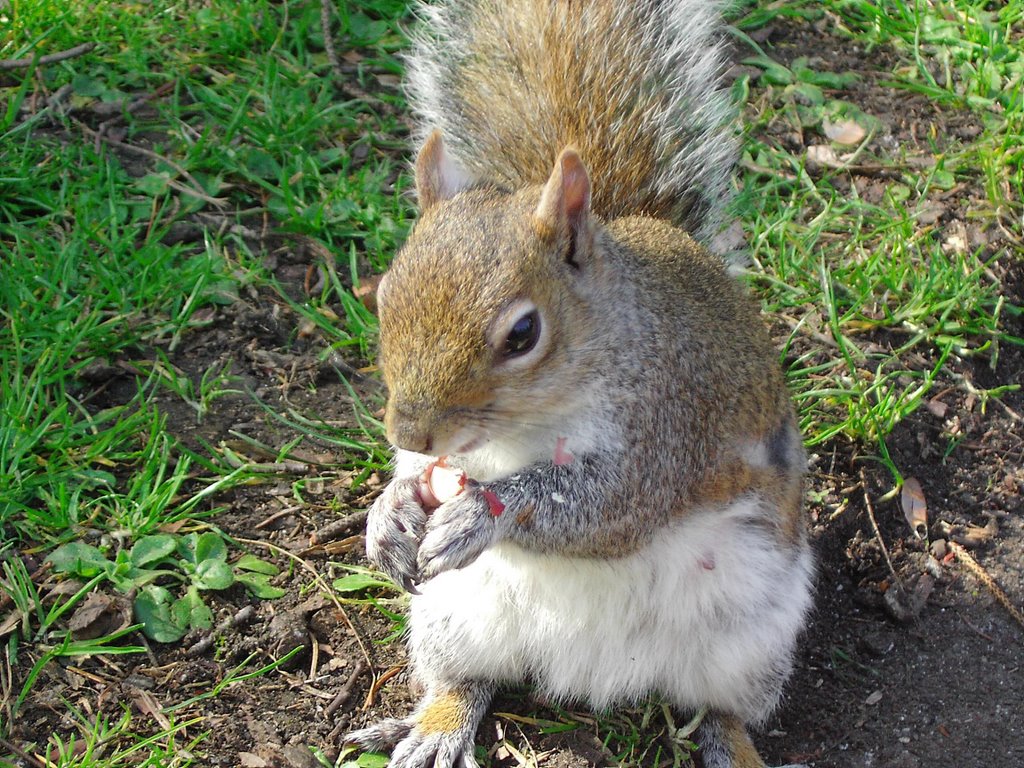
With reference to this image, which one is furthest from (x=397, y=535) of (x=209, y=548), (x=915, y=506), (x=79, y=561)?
(x=915, y=506)

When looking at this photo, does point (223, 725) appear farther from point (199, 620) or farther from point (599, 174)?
point (599, 174)

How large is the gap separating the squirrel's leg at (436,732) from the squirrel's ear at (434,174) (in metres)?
0.87

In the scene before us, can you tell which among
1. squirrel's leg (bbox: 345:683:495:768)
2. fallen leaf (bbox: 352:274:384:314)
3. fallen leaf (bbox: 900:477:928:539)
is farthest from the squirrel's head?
fallen leaf (bbox: 900:477:928:539)

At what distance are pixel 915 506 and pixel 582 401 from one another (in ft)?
3.42

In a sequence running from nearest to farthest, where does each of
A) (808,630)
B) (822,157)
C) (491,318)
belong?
(491,318) < (808,630) < (822,157)

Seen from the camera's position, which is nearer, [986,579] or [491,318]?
[491,318]

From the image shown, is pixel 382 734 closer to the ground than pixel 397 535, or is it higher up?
closer to the ground

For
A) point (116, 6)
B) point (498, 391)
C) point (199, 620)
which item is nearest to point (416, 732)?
point (199, 620)

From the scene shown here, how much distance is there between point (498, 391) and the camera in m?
1.70

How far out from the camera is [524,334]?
5.64 feet

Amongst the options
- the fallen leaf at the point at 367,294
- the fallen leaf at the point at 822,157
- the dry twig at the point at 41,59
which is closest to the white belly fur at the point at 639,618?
the fallen leaf at the point at 367,294

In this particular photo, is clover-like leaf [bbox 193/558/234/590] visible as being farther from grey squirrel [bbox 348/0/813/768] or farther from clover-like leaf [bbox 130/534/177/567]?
grey squirrel [bbox 348/0/813/768]

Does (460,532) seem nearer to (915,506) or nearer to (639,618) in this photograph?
(639,618)

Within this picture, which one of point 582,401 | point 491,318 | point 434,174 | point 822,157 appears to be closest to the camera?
point 491,318
